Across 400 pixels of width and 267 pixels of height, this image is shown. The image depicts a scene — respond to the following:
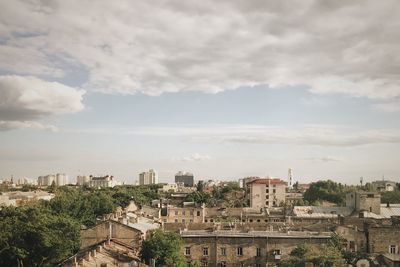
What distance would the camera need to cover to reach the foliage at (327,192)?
107 metres

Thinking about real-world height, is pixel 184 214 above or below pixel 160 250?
below

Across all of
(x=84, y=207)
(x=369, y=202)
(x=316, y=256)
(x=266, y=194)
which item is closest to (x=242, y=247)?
(x=316, y=256)

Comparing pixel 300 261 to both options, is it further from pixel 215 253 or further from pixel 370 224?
pixel 370 224

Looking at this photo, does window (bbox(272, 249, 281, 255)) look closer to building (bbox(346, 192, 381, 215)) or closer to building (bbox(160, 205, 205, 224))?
building (bbox(346, 192, 381, 215))

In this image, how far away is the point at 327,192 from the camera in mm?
109812

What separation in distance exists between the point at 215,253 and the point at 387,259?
13.7m

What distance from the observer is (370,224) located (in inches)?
1694

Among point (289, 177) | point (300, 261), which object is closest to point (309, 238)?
point (300, 261)

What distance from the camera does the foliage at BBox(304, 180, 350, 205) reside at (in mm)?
106831

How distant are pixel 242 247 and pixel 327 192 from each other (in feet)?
246

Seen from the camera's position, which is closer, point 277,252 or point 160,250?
point 160,250

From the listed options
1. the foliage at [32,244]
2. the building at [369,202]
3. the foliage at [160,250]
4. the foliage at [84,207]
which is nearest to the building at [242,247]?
the foliage at [160,250]

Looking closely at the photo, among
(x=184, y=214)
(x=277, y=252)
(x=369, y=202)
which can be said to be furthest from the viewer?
(x=184, y=214)

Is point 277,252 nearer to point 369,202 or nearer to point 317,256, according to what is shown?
point 317,256
